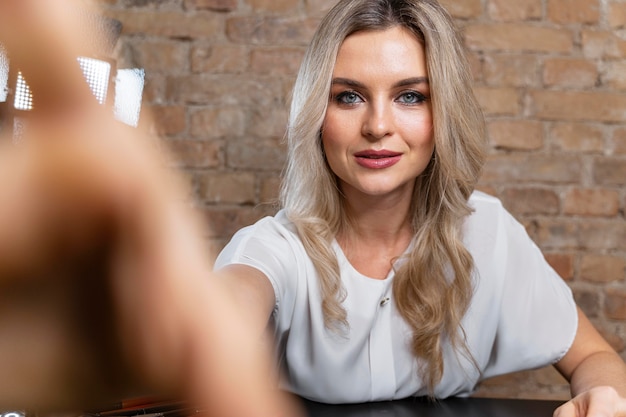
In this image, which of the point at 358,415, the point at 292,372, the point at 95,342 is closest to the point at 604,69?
the point at 292,372

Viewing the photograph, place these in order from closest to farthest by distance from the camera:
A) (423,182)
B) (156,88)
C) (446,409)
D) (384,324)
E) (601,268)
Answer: (446,409) < (384,324) < (423,182) < (156,88) < (601,268)

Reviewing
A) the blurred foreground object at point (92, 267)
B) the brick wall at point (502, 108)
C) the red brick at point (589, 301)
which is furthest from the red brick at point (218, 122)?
the blurred foreground object at point (92, 267)

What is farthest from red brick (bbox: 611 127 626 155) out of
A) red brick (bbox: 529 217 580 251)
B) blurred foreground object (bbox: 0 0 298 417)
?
blurred foreground object (bbox: 0 0 298 417)

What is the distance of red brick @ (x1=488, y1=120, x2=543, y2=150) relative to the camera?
1837mm

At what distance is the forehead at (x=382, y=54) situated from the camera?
127cm

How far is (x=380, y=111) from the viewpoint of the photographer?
1.25 m

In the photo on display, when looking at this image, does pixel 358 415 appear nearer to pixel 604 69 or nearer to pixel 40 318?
pixel 40 318

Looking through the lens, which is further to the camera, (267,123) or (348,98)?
(267,123)

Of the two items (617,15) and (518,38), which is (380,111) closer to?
(518,38)

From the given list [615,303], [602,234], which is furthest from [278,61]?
[615,303]

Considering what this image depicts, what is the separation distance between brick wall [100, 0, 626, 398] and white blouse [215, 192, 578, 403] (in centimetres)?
42

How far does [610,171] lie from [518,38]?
0.41m

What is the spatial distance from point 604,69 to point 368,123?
0.90 metres

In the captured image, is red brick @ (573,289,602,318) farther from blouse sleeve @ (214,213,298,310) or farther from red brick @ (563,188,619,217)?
blouse sleeve @ (214,213,298,310)
